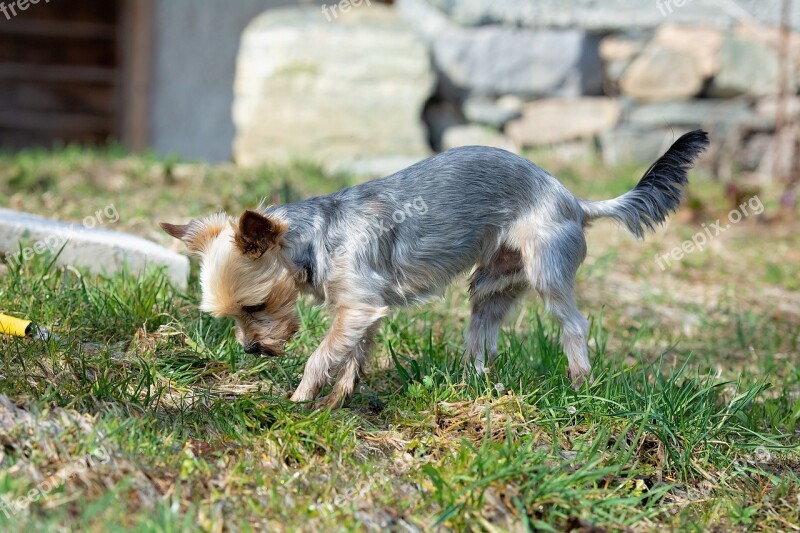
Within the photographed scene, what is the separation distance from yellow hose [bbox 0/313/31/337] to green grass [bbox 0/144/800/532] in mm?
55

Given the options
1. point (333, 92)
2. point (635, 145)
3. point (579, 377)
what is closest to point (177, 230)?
point (579, 377)

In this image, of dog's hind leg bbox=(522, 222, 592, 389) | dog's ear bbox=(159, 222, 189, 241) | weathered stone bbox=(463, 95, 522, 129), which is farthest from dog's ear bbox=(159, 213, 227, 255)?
weathered stone bbox=(463, 95, 522, 129)

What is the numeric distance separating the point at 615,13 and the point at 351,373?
269 inches

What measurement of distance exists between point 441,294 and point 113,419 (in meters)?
1.60

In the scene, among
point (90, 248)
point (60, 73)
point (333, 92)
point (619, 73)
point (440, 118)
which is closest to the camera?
point (90, 248)

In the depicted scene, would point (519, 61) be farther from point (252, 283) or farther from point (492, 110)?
point (252, 283)

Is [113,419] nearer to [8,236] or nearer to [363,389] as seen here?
[363,389]

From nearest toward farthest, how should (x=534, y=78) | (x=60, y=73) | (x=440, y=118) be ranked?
(x=534, y=78)
(x=440, y=118)
(x=60, y=73)

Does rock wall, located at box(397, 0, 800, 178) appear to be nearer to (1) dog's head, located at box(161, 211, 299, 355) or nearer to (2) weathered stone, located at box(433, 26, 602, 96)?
(2) weathered stone, located at box(433, 26, 602, 96)

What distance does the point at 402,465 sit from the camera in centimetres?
370

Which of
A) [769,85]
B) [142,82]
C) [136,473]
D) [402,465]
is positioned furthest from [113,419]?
[142,82]

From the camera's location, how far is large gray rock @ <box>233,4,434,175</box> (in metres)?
9.68

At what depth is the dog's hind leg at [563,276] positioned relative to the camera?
4.21 m

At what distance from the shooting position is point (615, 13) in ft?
32.1
